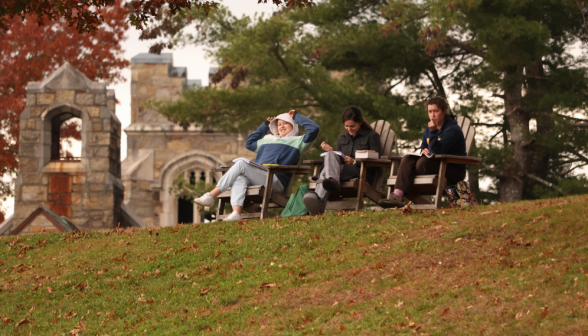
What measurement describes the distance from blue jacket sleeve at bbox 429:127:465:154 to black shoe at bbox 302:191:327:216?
1236 mm

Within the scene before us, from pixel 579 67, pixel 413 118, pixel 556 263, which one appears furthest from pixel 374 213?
pixel 579 67

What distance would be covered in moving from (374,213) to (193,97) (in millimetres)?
8464

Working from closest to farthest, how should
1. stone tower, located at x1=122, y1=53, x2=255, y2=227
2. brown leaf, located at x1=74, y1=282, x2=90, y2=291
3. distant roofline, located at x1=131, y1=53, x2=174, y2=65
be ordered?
brown leaf, located at x1=74, y1=282, x2=90, y2=291
stone tower, located at x1=122, y1=53, x2=255, y2=227
distant roofline, located at x1=131, y1=53, x2=174, y2=65

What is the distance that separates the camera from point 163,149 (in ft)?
67.6

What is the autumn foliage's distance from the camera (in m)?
18.2

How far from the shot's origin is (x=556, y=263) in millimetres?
5086

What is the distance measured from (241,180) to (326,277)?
2.45 m

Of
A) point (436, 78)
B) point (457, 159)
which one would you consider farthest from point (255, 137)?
point (436, 78)

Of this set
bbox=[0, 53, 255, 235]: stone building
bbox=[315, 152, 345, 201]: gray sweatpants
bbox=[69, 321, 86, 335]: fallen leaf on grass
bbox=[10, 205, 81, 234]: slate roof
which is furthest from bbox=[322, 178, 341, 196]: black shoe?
bbox=[0, 53, 255, 235]: stone building

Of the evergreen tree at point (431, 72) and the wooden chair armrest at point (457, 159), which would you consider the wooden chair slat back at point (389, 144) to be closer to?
the wooden chair armrest at point (457, 159)

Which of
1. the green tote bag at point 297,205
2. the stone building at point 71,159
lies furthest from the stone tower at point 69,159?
the green tote bag at point 297,205

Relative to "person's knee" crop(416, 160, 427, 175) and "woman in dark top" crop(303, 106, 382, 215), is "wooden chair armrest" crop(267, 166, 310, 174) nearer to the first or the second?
"woman in dark top" crop(303, 106, 382, 215)

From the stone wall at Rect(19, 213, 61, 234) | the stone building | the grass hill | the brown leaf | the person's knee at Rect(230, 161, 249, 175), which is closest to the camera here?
the grass hill

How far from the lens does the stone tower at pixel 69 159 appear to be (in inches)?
494
